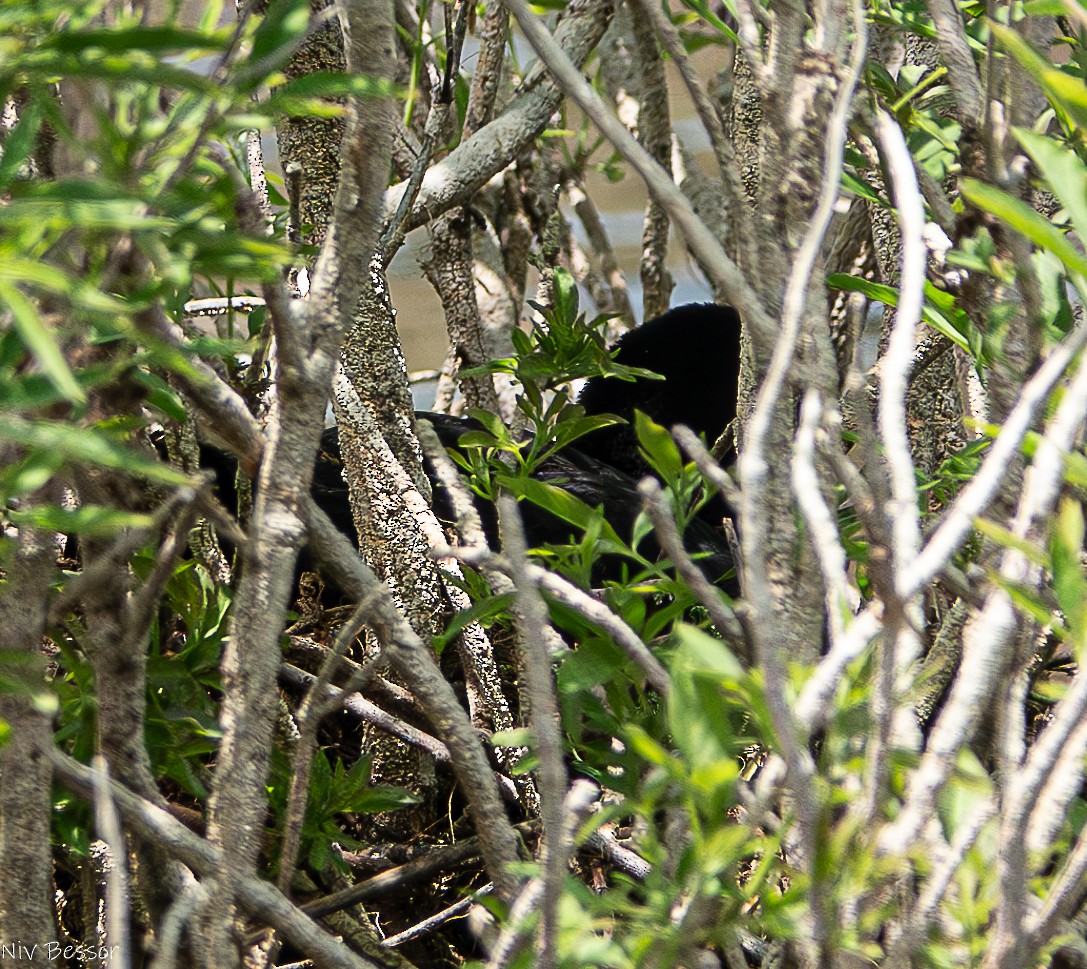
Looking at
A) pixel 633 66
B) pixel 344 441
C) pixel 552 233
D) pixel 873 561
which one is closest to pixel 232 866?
pixel 873 561

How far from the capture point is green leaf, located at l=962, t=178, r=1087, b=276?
306 millimetres

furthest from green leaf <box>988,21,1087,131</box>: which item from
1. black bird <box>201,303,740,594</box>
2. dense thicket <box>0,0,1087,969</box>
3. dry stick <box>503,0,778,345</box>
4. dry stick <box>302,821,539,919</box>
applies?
black bird <box>201,303,740,594</box>

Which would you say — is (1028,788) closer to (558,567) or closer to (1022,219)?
(1022,219)

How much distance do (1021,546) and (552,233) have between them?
3.36 feet

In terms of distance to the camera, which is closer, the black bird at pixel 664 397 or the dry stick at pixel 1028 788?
the dry stick at pixel 1028 788

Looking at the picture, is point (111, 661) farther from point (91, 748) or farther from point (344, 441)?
point (344, 441)

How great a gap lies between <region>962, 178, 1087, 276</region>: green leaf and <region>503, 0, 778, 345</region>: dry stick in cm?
9

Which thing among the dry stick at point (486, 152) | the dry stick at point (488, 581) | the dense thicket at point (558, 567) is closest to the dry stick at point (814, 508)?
the dense thicket at point (558, 567)

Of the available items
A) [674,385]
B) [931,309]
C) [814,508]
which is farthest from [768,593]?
[674,385]

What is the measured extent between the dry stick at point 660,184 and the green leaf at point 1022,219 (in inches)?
3.4

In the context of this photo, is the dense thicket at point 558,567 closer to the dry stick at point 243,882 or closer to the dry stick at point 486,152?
the dry stick at point 243,882

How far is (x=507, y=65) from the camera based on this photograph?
151 centimetres

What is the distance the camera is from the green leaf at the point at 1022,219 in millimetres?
306

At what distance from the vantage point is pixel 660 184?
1.31ft
